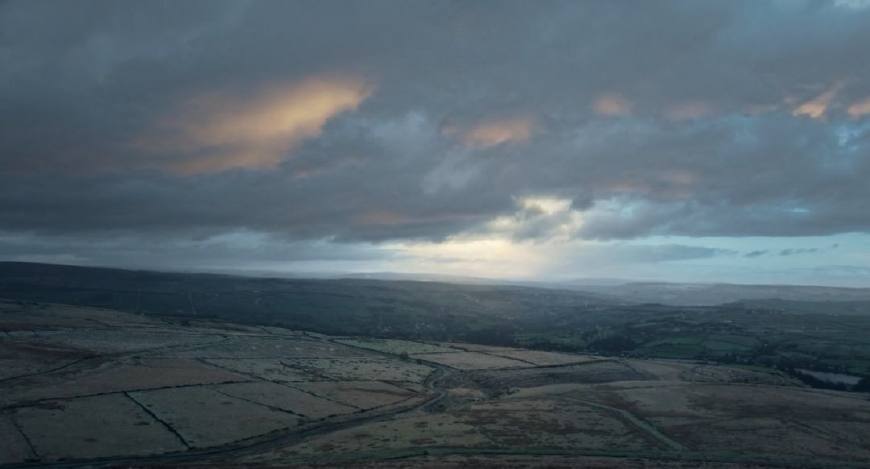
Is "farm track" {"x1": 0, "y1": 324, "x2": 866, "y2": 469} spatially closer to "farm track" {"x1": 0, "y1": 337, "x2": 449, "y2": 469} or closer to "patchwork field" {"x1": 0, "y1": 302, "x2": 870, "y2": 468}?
"farm track" {"x1": 0, "y1": 337, "x2": 449, "y2": 469}

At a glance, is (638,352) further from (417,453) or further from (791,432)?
(417,453)

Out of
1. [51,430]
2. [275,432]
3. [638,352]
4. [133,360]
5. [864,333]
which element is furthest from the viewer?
[864,333]

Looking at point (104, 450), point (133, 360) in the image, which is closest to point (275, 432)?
point (104, 450)

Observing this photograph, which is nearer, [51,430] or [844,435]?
[51,430]

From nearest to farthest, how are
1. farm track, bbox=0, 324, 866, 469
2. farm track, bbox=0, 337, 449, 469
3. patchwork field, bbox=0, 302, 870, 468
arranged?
farm track, bbox=0, 337, 449, 469
farm track, bbox=0, 324, 866, 469
patchwork field, bbox=0, 302, 870, 468

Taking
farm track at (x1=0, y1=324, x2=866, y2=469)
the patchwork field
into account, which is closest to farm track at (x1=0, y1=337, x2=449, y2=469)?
farm track at (x1=0, y1=324, x2=866, y2=469)

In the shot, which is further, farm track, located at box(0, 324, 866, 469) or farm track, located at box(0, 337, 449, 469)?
farm track, located at box(0, 324, 866, 469)

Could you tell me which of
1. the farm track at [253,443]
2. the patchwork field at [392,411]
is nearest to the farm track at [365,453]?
the farm track at [253,443]

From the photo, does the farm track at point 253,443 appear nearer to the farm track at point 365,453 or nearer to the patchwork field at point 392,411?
the farm track at point 365,453
